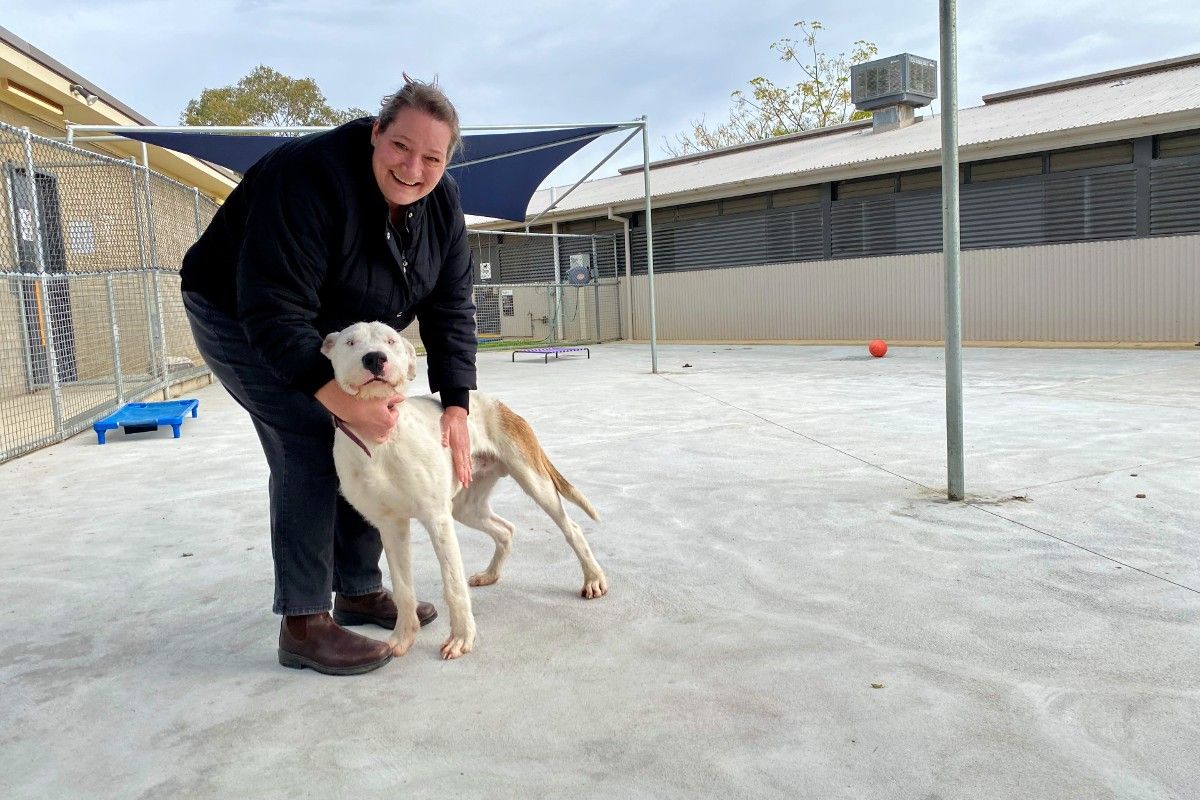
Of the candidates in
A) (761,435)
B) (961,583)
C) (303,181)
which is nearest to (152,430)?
(761,435)

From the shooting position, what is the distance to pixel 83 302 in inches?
388

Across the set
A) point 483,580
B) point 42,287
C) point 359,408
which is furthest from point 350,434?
point 42,287

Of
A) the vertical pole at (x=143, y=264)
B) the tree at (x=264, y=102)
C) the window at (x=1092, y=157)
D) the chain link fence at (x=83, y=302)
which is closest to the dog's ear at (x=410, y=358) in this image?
the chain link fence at (x=83, y=302)

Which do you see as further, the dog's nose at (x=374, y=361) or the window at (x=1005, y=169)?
the window at (x=1005, y=169)

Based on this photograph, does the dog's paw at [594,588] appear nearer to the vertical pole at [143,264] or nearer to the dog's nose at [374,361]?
the dog's nose at [374,361]

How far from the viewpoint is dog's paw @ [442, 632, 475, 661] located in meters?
2.47

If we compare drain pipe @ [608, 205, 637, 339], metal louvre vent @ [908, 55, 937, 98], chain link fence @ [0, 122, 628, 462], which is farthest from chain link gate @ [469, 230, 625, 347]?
chain link fence @ [0, 122, 628, 462]

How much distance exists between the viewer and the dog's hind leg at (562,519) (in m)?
2.87

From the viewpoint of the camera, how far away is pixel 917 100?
18625 mm

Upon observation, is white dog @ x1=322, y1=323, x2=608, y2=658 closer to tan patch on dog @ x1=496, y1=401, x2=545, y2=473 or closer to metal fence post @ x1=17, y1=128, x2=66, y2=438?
tan patch on dog @ x1=496, y1=401, x2=545, y2=473

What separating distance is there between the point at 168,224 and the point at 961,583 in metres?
13.3

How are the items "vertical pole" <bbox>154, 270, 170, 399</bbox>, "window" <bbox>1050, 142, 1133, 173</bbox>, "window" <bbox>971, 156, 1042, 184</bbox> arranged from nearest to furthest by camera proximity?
"vertical pole" <bbox>154, 270, 170, 399</bbox>, "window" <bbox>1050, 142, 1133, 173</bbox>, "window" <bbox>971, 156, 1042, 184</bbox>

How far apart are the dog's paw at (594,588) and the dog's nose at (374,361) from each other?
1176mm

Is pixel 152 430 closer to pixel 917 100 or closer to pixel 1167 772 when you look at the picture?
pixel 1167 772
